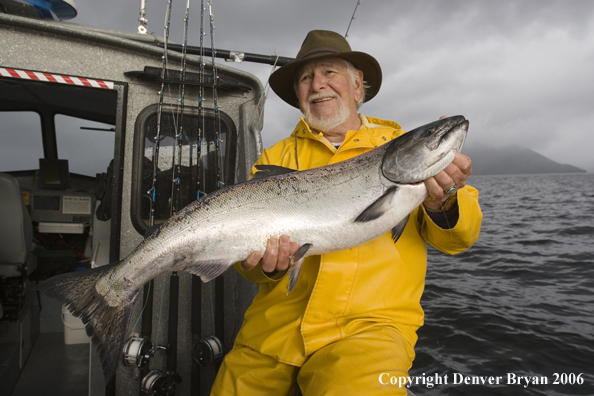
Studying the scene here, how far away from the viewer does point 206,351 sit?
3.47m

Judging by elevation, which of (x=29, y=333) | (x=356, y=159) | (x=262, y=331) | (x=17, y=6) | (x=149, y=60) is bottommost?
(x=29, y=333)

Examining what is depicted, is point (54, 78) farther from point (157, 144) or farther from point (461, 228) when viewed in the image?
point (461, 228)

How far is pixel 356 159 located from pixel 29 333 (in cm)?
562

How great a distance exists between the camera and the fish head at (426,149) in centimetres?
231

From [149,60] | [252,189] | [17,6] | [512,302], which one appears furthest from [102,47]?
[512,302]

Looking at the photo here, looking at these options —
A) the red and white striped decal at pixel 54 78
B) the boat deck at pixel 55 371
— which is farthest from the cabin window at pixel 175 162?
the boat deck at pixel 55 371

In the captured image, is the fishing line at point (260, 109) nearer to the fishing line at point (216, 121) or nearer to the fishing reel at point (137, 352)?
the fishing line at point (216, 121)

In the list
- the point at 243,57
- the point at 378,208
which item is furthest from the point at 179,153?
the point at 378,208

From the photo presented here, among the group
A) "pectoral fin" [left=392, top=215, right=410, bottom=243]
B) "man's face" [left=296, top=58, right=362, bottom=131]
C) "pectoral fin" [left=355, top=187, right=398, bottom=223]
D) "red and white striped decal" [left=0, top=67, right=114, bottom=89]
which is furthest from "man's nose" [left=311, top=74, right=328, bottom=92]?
"red and white striped decal" [left=0, top=67, right=114, bottom=89]

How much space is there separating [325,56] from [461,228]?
1959 millimetres

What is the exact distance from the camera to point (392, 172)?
8.01 ft

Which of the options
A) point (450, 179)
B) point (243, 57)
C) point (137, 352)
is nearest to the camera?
point (450, 179)

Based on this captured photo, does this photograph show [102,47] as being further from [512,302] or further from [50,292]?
[512,302]

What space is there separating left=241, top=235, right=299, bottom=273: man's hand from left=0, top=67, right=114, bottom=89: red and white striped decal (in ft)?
8.90
